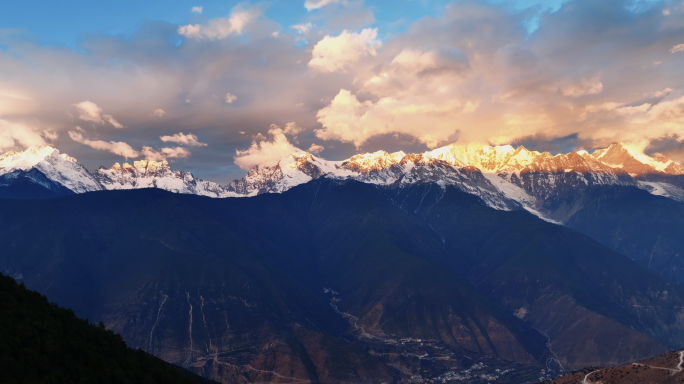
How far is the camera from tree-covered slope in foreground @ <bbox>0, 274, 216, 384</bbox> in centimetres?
12650

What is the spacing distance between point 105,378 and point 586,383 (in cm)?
12017

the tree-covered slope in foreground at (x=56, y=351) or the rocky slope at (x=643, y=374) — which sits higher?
the tree-covered slope in foreground at (x=56, y=351)

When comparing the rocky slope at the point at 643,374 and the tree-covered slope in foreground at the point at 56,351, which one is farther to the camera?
the rocky slope at the point at 643,374

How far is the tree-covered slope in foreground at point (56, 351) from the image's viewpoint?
126500mm

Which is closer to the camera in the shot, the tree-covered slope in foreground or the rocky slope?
the tree-covered slope in foreground

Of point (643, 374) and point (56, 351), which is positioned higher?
point (56, 351)

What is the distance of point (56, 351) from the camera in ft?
445

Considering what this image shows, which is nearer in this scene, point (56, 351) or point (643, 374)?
point (56, 351)

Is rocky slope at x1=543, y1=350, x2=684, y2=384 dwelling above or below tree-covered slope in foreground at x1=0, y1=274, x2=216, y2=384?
below

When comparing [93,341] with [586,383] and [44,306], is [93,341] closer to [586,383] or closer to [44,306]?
[44,306]

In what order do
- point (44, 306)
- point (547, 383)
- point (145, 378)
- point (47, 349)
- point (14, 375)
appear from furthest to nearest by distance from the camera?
point (547, 383), point (44, 306), point (145, 378), point (47, 349), point (14, 375)

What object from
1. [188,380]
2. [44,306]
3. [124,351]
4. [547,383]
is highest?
[44,306]

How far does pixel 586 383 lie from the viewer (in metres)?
167

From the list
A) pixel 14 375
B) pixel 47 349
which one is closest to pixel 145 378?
pixel 47 349
